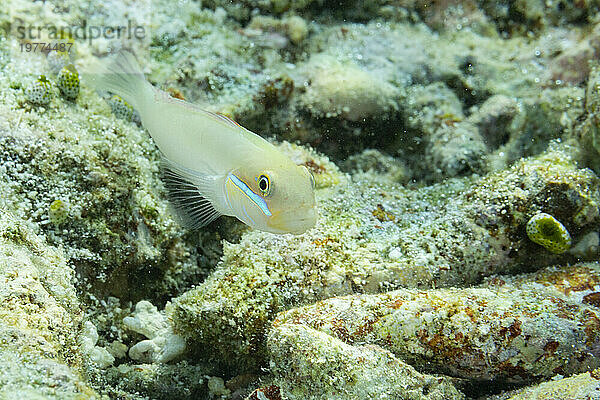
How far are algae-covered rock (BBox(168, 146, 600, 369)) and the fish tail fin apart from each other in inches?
51.4

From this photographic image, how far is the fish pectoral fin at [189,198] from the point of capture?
9.27 ft

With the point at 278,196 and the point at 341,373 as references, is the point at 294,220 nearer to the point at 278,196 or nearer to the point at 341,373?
the point at 278,196

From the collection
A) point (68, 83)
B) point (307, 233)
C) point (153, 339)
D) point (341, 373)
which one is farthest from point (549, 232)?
point (68, 83)

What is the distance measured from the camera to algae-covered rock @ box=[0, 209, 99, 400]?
181cm

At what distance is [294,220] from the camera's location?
2.22 m

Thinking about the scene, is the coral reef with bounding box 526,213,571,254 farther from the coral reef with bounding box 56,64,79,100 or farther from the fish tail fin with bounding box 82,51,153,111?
the coral reef with bounding box 56,64,79,100

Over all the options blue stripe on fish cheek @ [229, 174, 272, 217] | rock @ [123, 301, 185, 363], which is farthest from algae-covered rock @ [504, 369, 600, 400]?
rock @ [123, 301, 185, 363]

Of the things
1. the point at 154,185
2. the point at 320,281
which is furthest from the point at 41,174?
the point at 320,281

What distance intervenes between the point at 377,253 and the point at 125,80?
7.94ft

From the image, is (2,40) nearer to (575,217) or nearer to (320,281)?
(320,281)

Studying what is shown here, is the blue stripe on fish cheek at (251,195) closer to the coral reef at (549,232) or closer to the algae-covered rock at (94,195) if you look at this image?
the algae-covered rock at (94,195)

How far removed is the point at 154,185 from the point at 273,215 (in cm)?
188

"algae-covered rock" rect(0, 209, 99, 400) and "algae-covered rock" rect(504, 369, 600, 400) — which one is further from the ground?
"algae-covered rock" rect(0, 209, 99, 400)

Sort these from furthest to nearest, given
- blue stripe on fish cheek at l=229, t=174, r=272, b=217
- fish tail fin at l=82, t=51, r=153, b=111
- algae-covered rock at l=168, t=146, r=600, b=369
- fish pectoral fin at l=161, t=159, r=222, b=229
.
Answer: fish tail fin at l=82, t=51, r=153, b=111, algae-covered rock at l=168, t=146, r=600, b=369, fish pectoral fin at l=161, t=159, r=222, b=229, blue stripe on fish cheek at l=229, t=174, r=272, b=217
